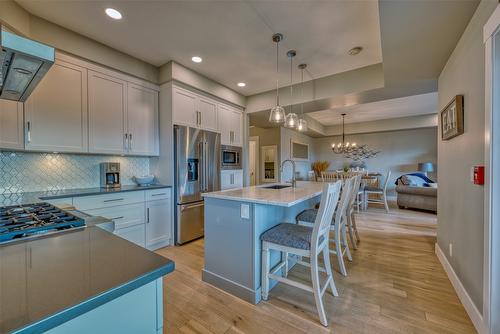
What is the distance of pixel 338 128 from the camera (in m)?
8.20

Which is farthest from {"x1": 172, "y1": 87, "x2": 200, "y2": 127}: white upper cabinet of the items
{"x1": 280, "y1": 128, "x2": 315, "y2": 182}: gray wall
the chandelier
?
the chandelier

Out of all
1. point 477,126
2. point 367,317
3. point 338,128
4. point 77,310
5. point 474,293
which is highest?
point 338,128

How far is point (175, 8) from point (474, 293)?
3.53m

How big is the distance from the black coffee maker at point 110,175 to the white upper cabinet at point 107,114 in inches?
9.9

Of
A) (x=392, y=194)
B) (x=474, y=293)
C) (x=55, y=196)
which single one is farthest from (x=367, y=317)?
(x=392, y=194)

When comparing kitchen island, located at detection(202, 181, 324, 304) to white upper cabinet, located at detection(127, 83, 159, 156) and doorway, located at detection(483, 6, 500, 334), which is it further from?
white upper cabinet, located at detection(127, 83, 159, 156)

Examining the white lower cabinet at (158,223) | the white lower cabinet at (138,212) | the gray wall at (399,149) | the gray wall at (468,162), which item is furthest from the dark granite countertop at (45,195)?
the gray wall at (399,149)

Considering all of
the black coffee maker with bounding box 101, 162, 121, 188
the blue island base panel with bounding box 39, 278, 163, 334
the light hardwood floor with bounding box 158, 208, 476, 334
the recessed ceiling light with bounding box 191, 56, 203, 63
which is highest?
the recessed ceiling light with bounding box 191, 56, 203, 63

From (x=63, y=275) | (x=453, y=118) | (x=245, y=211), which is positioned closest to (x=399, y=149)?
(x=453, y=118)

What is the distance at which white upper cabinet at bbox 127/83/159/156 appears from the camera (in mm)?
3088

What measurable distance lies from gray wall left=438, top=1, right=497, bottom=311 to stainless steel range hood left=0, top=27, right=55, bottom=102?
98.7 inches

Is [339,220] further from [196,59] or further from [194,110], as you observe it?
[196,59]

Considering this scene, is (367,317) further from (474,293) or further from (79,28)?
(79,28)

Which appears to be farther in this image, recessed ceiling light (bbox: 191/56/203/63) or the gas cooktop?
recessed ceiling light (bbox: 191/56/203/63)
